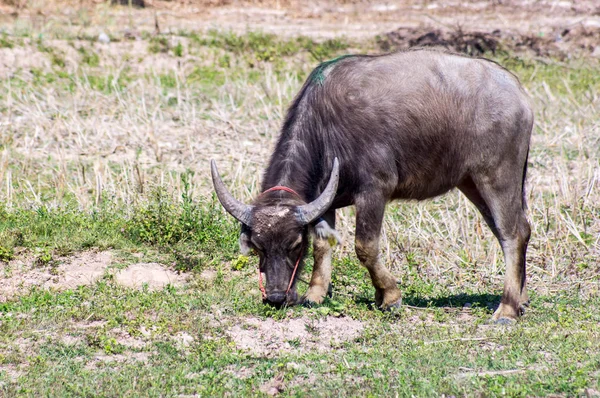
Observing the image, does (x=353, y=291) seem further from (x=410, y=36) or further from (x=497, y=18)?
(x=497, y=18)

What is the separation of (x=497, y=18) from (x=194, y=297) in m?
11.6

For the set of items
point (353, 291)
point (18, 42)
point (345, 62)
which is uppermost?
point (345, 62)

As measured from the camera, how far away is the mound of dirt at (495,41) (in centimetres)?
1452

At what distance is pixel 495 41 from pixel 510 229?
29.6 feet

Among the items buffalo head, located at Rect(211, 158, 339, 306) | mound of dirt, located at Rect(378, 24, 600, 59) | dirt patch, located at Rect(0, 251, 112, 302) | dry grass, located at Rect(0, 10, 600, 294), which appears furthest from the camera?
mound of dirt, located at Rect(378, 24, 600, 59)

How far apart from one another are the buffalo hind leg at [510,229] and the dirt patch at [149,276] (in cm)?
242

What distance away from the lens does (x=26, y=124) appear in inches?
A: 391

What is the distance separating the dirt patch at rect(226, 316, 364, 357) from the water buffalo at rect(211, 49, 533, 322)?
19 centimetres

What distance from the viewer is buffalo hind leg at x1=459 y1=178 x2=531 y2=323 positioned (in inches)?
241

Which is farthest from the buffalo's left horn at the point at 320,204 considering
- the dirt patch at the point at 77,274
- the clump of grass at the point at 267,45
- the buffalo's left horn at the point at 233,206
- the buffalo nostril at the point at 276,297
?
the clump of grass at the point at 267,45

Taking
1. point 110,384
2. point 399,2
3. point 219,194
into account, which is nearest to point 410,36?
point 399,2

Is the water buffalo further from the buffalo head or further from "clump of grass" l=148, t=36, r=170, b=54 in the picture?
"clump of grass" l=148, t=36, r=170, b=54

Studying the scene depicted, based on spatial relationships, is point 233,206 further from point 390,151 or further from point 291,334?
point 390,151

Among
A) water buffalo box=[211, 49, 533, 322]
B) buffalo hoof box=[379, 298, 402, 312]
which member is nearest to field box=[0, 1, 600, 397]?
buffalo hoof box=[379, 298, 402, 312]
